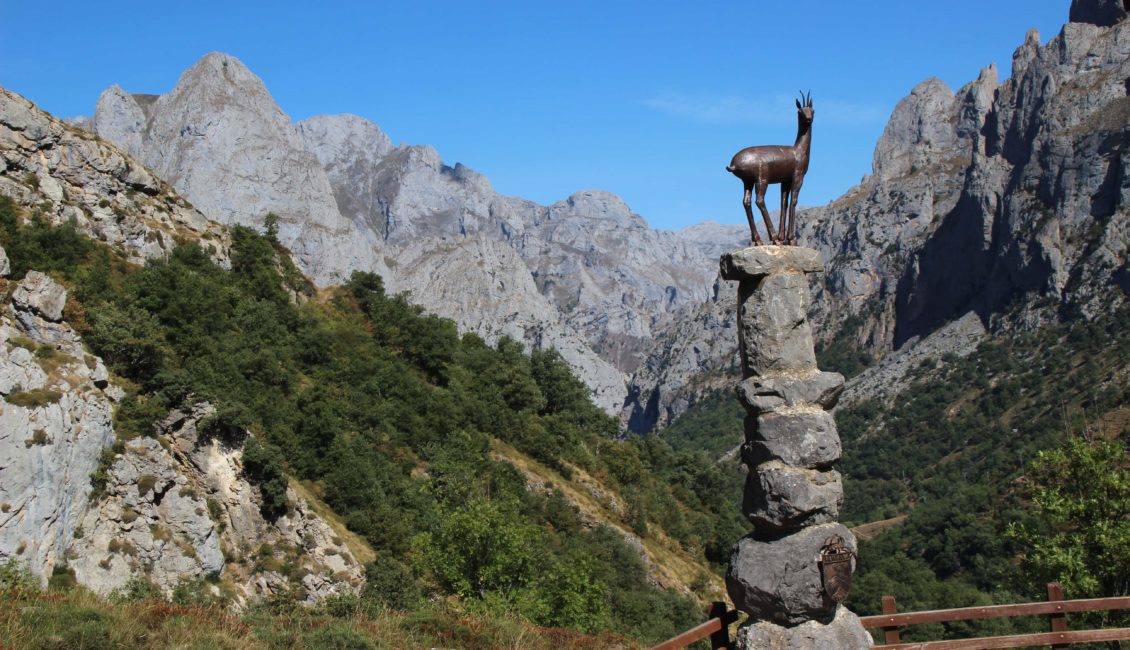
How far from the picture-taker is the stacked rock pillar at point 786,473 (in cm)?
1133

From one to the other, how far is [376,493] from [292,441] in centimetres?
504

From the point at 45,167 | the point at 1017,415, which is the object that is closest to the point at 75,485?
the point at 45,167

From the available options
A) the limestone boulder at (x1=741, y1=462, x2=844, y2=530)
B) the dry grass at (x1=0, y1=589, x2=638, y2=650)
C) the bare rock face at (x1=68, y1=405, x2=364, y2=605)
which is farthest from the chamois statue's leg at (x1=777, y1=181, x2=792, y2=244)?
the bare rock face at (x1=68, y1=405, x2=364, y2=605)

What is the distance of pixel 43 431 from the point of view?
86.2 feet

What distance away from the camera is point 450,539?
31.3 meters

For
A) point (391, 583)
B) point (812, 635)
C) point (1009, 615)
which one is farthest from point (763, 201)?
point (391, 583)

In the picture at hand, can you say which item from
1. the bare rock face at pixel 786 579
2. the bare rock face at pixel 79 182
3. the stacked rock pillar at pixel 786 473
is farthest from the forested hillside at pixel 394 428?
the stacked rock pillar at pixel 786 473

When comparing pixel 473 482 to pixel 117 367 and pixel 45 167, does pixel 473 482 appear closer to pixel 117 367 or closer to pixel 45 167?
pixel 117 367

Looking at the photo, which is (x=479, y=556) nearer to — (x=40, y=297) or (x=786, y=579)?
(x=40, y=297)

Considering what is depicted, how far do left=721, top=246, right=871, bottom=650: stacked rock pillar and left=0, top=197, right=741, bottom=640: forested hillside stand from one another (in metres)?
9.05

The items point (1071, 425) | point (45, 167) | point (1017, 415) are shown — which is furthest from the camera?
point (1017, 415)

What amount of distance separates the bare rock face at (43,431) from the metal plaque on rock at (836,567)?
2167 cm

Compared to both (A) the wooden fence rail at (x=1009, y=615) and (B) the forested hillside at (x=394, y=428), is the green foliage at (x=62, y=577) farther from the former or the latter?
(A) the wooden fence rail at (x=1009, y=615)

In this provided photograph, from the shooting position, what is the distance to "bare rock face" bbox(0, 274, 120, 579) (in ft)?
81.7
